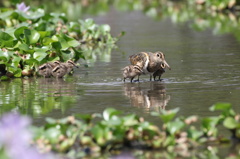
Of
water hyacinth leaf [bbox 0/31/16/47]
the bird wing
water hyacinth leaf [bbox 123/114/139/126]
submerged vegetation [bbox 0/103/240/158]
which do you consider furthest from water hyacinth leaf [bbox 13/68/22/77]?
water hyacinth leaf [bbox 123/114/139/126]

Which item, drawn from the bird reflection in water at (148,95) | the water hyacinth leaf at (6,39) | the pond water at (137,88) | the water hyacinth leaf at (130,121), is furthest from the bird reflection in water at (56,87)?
the water hyacinth leaf at (130,121)

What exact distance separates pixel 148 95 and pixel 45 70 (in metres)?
2.59

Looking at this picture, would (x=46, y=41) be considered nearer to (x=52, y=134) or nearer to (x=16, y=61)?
(x=16, y=61)

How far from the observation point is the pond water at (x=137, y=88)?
8883mm

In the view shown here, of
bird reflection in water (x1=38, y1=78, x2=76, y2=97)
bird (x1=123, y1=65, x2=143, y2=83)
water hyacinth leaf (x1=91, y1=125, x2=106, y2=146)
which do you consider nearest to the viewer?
water hyacinth leaf (x1=91, y1=125, x2=106, y2=146)

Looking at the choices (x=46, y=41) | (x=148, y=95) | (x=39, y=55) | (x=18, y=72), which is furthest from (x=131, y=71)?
(x=46, y=41)

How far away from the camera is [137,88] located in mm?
10602

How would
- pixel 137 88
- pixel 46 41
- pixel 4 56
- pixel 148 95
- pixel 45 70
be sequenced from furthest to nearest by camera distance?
pixel 46 41
pixel 4 56
pixel 45 70
pixel 137 88
pixel 148 95

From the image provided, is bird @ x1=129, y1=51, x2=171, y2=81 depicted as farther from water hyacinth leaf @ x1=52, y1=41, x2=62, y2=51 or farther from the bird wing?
water hyacinth leaf @ x1=52, y1=41, x2=62, y2=51

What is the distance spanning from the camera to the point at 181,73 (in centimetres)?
1188

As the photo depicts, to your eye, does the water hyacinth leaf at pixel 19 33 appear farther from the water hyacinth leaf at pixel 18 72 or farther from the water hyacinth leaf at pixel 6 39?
the water hyacinth leaf at pixel 18 72

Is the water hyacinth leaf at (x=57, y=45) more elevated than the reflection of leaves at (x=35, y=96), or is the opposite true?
the water hyacinth leaf at (x=57, y=45)

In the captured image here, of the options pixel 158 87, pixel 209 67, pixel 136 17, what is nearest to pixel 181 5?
pixel 136 17

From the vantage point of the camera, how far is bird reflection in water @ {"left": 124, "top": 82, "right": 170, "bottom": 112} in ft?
29.6
